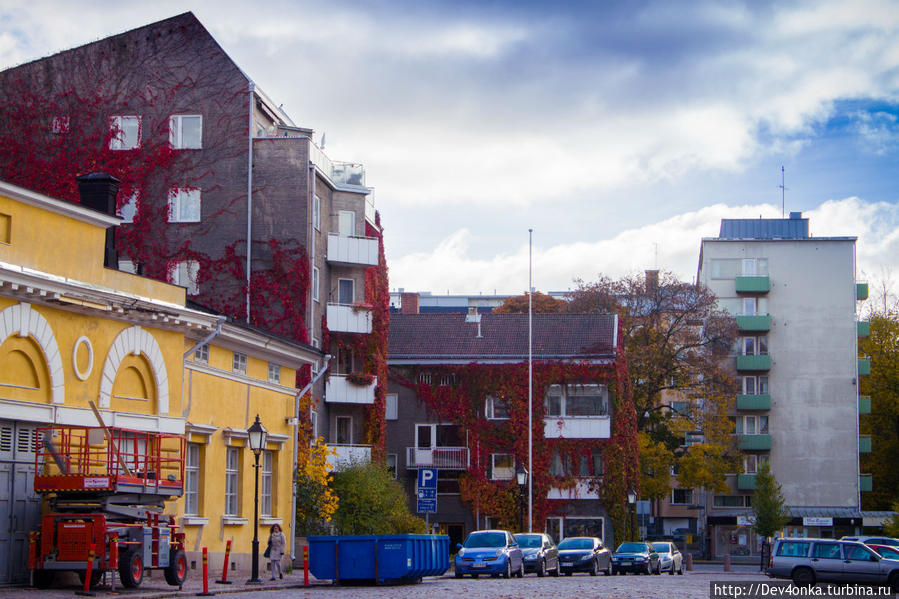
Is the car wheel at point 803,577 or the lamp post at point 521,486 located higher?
the lamp post at point 521,486

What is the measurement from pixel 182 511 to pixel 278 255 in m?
19.8

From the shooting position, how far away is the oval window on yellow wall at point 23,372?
23.5 meters

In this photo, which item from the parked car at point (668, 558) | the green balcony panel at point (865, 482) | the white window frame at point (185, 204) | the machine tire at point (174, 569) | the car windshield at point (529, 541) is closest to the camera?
the machine tire at point (174, 569)

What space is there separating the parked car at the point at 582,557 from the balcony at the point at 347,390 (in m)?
12.9

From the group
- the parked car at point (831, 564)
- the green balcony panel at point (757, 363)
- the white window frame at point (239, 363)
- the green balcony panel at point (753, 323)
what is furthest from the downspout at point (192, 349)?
the green balcony panel at point (757, 363)

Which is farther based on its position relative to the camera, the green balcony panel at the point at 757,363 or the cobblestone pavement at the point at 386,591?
the green balcony panel at the point at 757,363

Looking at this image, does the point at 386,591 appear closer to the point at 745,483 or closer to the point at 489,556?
the point at 489,556

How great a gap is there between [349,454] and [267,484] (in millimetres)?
15549

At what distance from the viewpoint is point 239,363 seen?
111ft

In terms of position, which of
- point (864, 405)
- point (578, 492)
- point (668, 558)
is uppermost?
point (864, 405)

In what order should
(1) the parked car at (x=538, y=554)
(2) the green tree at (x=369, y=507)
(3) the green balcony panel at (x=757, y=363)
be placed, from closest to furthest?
(1) the parked car at (x=538, y=554), (2) the green tree at (x=369, y=507), (3) the green balcony panel at (x=757, y=363)

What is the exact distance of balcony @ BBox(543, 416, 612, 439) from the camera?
5922cm

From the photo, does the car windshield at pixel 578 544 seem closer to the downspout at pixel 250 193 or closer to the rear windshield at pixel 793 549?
the rear windshield at pixel 793 549

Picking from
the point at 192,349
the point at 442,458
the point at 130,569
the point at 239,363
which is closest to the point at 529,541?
the point at 239,363
